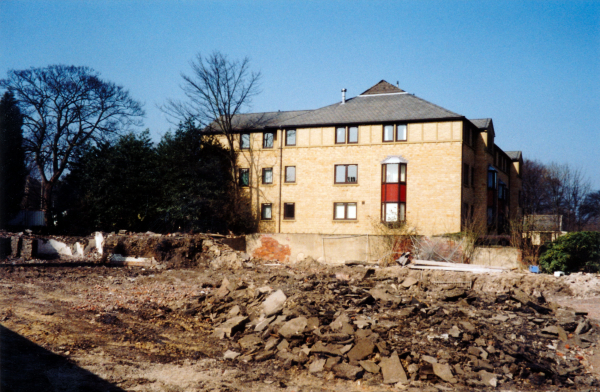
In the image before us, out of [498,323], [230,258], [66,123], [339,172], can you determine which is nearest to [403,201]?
[339,172]

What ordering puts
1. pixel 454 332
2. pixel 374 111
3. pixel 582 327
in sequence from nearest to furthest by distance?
pixel 454 332 → pixel 582 327 → pixel 374 111

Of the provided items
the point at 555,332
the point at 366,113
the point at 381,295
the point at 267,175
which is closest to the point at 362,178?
the point at 366,113

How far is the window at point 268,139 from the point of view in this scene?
116 ft

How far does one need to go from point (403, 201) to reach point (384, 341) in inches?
903

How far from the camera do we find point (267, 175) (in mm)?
35344

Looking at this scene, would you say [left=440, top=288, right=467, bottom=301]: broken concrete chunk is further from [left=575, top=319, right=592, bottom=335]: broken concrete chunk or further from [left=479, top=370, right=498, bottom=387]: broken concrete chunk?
[left=479, top=370, right=498, bottom=387]: broken concrete chunk

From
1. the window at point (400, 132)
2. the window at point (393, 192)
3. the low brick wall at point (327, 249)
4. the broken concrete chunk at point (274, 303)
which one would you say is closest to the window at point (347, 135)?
the window at point (400, 132)

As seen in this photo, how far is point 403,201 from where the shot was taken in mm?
31234

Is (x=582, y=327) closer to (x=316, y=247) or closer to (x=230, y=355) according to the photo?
(x=230, y=355)

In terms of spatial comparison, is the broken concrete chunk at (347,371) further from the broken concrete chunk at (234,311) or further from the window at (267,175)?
the window at (267,175)

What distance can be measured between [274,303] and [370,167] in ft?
72.4

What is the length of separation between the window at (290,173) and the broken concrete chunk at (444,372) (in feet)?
87.3

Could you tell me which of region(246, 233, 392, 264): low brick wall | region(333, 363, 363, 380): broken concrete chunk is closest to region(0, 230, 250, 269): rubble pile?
region(246, 233, 392, 264): low brick wall

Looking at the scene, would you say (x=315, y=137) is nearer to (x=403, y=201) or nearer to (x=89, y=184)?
(x=403, y=201)
